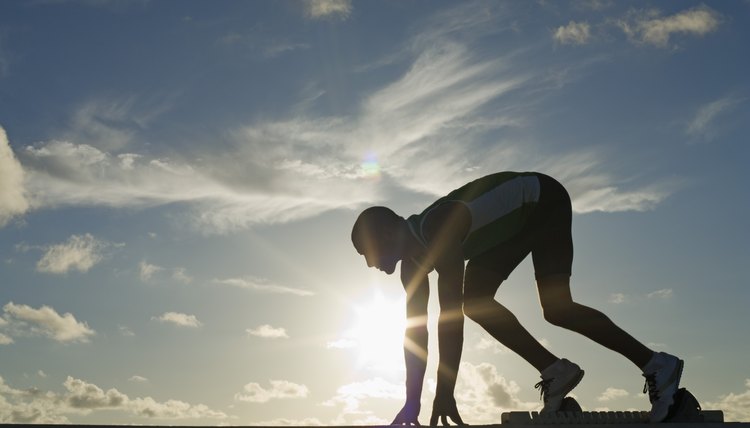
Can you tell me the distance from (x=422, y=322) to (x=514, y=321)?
3.94 ft

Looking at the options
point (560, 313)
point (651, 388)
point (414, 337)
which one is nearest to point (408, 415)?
point (414, 337)

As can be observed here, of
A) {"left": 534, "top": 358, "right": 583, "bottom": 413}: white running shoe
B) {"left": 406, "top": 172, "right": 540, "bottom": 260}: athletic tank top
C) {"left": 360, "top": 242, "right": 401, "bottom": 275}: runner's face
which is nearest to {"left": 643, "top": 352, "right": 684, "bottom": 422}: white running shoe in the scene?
{"left": 534, "top": 358, "right": 583, "bottom": 413}: white running shoe

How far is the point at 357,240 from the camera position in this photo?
7754 millimetres

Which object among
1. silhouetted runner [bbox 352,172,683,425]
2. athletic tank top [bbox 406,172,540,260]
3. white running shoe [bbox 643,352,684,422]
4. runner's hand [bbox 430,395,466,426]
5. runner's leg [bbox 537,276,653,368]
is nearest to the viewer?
runner's hand [bbox 430,395,466,426]

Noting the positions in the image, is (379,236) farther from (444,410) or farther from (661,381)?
(661,381)

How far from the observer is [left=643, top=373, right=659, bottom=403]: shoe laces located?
838 centimetres

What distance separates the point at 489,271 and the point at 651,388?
196cm

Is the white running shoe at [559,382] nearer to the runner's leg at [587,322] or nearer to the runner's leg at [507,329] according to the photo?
the runner's leg at [507,329]

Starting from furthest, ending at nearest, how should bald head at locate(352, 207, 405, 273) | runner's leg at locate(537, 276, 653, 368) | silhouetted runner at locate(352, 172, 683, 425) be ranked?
runner's leg at locate(537, 276, 653, 368)
bald head at locate(352, 207, 405, 273)
silhouetted runner at locate(352, 172, 683, 425)

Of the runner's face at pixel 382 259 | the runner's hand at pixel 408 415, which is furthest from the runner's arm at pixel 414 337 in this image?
the runner's face at pixel 382 259

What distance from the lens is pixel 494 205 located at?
8.31 metres

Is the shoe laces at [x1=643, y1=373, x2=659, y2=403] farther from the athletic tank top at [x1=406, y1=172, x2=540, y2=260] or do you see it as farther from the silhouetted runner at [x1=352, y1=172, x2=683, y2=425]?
the athletic tank top at [x1=406, y1=172, x2=540, y2=260]

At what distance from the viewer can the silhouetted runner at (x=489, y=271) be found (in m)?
7.43

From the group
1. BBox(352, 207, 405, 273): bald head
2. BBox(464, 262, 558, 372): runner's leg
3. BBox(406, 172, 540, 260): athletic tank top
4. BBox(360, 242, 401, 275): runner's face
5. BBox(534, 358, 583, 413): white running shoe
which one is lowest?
BBox(534, 358, 583, 413): white running shoe
